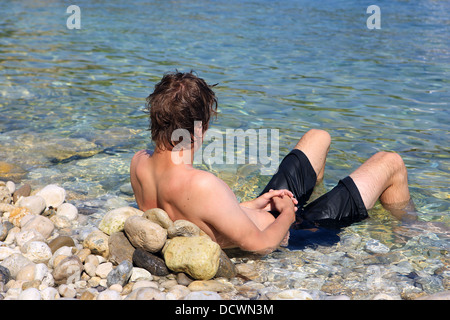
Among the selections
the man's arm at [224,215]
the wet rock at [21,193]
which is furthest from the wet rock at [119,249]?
the wet rock at [21,193]

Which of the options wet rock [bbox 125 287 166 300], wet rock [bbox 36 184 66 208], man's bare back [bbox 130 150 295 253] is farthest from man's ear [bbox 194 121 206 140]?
wet rock [bbox 36 184 66 208]

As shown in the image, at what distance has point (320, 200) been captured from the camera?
4.66 m

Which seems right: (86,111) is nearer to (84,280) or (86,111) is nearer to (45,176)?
(45,176)

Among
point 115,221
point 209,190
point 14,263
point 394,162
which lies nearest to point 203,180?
point 209,190

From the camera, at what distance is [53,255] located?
3.87 meters

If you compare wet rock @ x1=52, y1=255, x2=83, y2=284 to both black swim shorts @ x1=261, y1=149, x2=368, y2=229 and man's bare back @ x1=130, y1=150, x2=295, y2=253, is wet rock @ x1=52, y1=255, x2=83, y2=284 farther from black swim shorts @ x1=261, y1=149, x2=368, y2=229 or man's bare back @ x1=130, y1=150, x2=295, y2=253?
black swim shorts @ x1=261, y1=149, x2=368, y2=229

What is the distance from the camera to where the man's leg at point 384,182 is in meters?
4.75

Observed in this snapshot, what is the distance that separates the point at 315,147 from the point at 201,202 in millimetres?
1817

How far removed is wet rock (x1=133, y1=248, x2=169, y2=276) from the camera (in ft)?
12.3

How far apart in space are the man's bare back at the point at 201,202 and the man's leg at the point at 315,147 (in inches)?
37.6

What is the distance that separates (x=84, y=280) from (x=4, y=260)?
611 millimetres

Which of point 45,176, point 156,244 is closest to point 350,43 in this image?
point 45,176

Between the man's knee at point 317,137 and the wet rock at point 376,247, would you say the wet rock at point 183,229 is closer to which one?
the wet rock at point 376,247

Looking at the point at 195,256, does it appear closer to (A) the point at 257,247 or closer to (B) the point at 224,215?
(B) the point at 224,215
